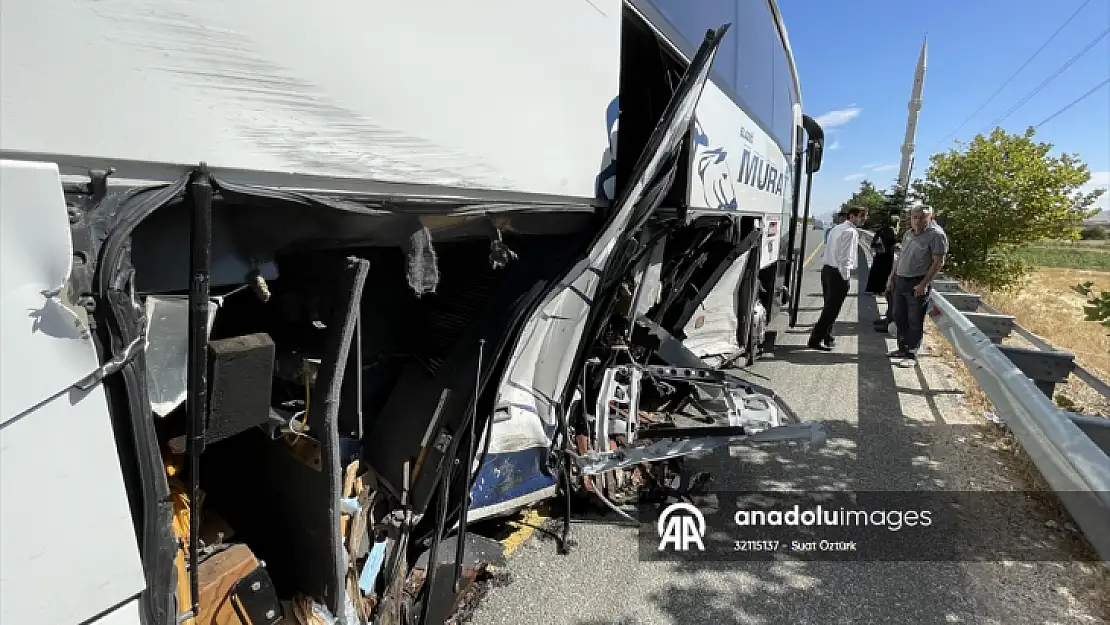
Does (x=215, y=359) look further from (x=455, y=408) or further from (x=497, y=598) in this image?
(x=497, y=598)

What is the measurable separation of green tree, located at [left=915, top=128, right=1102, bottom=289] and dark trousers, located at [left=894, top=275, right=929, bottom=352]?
25.9ft

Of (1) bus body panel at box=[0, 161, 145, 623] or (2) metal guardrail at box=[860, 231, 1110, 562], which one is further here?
(2) metal guardrail at box=[860, 231, 1110, 562]

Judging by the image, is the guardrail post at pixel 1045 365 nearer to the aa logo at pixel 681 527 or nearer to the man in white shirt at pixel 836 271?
the man in white shirt at pixel 836 271

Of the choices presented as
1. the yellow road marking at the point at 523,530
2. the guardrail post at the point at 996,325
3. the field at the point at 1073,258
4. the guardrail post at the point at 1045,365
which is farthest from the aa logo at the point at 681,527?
the field at the point at 1073,258

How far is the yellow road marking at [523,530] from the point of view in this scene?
3008mm

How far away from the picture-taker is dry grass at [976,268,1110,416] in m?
5.65

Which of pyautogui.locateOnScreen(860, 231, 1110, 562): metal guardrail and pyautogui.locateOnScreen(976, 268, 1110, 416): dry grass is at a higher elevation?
pyautogui.locateOnScreen(860, 231, 1110, 562): metal guardrail

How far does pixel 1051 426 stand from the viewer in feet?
9.87

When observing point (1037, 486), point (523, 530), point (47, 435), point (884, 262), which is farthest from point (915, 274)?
point (47, 435)

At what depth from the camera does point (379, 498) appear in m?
2.24

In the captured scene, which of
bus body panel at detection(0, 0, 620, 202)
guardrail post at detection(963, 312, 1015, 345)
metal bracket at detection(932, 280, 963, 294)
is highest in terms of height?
bus body panel at detection(0, 0, 620, 202)

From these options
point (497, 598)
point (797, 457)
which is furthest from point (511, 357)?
point (797, 457)

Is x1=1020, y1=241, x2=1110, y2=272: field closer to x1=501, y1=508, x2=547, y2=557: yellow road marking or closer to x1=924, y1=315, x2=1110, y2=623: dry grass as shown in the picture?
x1=924, y1=315, x2=1110, y2=623: dry grass

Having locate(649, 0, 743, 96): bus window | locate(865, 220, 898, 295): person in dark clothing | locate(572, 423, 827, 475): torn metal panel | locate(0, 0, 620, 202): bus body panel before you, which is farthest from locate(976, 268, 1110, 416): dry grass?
locate(0, 0, 620, 202): bus body panel
